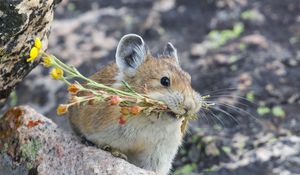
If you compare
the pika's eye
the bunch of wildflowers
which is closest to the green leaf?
the pika's eye

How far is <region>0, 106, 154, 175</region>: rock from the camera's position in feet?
21.5

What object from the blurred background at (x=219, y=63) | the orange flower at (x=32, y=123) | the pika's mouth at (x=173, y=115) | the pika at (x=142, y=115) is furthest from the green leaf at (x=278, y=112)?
the orange flower at (x=32, y=123)

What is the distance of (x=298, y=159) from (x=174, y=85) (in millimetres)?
2544

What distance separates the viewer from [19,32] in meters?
6.60

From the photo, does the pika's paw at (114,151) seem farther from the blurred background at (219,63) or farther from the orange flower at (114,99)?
the blurred background at (219,63)

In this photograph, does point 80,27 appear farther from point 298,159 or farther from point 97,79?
point 298,159

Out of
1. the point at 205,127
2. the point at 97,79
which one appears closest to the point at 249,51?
the point at 205,127

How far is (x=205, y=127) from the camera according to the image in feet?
31.6

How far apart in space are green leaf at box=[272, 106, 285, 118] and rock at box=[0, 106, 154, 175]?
141 inches

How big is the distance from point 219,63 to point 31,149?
4.67 metres

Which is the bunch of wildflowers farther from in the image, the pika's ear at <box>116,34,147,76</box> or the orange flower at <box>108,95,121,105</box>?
the pika's ear at <box>116,34,147,76</box>

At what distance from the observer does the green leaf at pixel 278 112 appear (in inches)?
375

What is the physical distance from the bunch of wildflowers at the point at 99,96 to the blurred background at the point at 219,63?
6.12 feet

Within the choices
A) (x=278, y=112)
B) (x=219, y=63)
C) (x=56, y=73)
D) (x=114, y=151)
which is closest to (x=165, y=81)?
(x=114, y=151)
